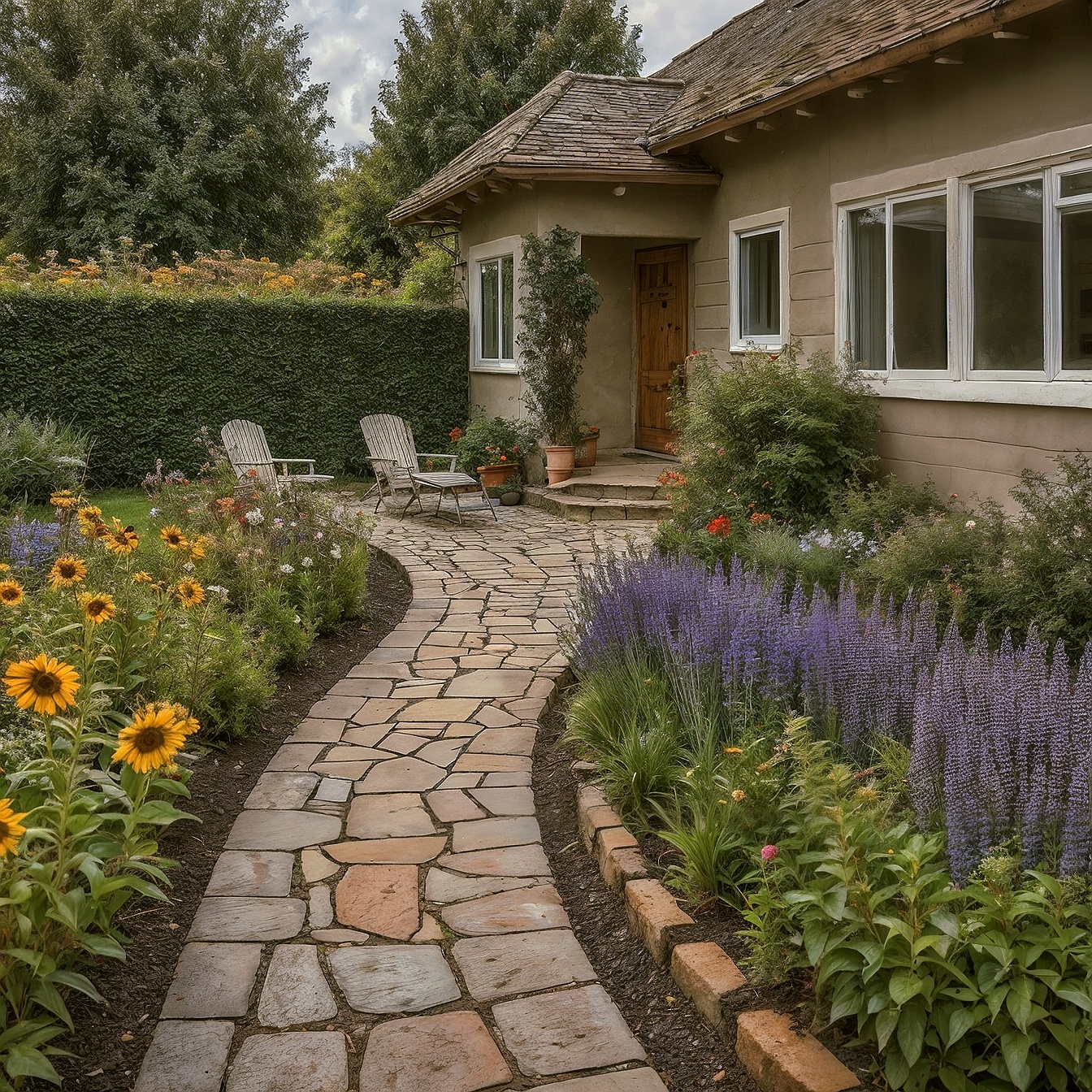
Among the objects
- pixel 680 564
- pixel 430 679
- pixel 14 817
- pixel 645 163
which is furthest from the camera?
pixel 645 163

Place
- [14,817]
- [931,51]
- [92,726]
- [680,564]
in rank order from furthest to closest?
[931,51]
[680,564]
[92,726]
[14,817]

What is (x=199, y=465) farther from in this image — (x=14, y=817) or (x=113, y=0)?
(x=113, y=0)

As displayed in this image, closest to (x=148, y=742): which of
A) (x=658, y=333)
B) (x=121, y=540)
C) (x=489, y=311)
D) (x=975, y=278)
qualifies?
(x=121, y=540)

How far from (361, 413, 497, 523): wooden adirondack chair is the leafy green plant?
132cm

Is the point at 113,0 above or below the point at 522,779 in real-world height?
above

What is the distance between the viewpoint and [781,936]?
278 cm

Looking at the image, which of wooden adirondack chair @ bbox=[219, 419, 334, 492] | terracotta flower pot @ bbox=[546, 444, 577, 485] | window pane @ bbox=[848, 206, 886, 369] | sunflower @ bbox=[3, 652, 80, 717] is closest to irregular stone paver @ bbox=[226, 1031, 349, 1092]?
sunflower @ bbox=[3, 652, 80, 717]

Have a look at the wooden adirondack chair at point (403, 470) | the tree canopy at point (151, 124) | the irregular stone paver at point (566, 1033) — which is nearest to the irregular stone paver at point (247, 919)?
the irregular stone paver at point (566, 1033)

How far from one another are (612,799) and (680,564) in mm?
1722

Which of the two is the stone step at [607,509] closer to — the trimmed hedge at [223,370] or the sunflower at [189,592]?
the trimmed hedge at [223,370]

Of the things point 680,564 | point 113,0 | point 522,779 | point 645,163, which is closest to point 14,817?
point 522,779

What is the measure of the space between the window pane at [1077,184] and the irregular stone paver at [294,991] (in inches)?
258

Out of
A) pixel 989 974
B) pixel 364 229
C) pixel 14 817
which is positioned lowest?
pixel 989 974

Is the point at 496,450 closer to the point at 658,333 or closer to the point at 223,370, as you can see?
the point at 658,333
